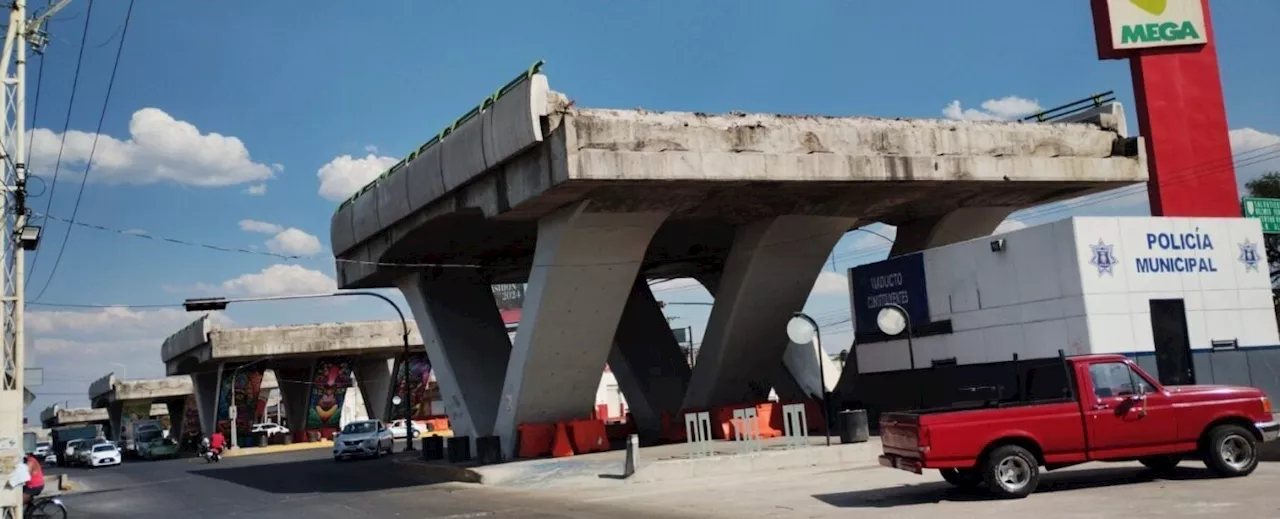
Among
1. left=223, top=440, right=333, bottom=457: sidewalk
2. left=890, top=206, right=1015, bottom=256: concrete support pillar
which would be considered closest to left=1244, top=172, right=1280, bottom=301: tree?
left=890, top=206, right=1015, bottom=256: concrete support pillar

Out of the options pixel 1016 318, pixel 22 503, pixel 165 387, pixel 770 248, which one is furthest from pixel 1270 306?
pixel 165 387

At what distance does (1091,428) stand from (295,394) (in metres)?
68.5

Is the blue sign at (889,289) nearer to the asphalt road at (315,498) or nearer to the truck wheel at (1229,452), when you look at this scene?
the asphalt road at (315,498)

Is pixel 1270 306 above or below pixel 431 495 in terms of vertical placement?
above

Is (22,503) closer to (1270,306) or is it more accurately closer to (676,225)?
(676,225)

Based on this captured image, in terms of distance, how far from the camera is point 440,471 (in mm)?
27125

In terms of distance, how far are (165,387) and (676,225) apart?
77956 mm

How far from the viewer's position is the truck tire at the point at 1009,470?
13.3 metres

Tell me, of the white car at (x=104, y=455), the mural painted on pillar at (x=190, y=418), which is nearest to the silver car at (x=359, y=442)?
the white car at (x=104, y=455)

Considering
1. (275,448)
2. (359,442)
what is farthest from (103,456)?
(359,442)

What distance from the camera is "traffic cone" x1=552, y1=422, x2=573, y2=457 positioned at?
26938 millimetres

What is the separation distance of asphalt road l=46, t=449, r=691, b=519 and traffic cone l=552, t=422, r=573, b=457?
321 cm

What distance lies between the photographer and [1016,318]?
24.3m

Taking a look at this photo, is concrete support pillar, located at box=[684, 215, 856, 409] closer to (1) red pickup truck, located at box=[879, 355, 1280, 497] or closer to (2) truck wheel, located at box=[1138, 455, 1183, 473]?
(2) truck wheel, located at box=[1138, 455, 1183, 473]
